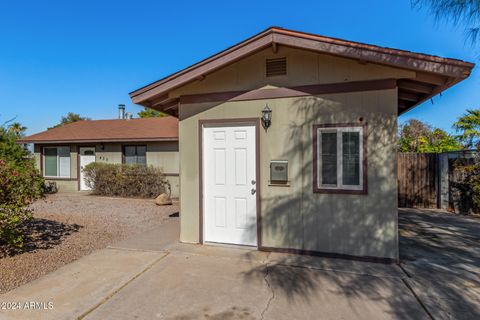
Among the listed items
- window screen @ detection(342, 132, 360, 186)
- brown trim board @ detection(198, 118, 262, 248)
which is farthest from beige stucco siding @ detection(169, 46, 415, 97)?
window screen @ detection(342, 132, 360, 186)

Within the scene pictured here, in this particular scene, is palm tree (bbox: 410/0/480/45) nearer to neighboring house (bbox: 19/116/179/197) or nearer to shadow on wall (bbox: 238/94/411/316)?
shadow on wall (bbox: 238/94/411/316)

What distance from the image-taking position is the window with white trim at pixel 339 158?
4.40 m

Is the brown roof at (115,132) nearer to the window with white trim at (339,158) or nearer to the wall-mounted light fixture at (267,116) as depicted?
the wall-mounted light fixture at (267,116)

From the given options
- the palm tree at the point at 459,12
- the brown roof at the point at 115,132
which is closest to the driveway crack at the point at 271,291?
the palm tree at the point at 459,12

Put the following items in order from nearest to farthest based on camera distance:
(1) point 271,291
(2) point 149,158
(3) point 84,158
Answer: (1) point 271,291 → (2) point 149,158 → (3) point 84,158

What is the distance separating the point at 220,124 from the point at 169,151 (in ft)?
25.4

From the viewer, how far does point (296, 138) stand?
4719 millimetres

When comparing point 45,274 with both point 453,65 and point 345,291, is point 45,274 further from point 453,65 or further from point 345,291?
point 453,65

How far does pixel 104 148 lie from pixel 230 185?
10620mm

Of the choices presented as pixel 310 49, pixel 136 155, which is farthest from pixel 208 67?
pixel 136 155

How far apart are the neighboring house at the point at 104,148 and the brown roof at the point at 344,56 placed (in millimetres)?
7044

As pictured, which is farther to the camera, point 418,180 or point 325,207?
point 418,180

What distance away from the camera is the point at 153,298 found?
3297 mm

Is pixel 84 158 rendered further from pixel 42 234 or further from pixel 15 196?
pixel 15 196
